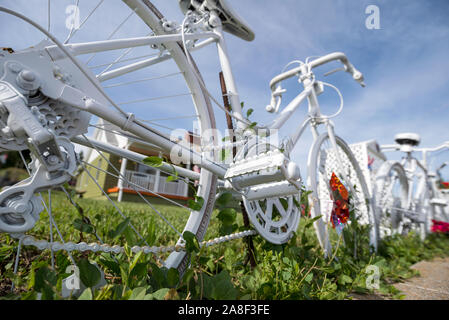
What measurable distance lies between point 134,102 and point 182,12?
3.23ft

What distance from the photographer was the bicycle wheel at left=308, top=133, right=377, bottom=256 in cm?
190

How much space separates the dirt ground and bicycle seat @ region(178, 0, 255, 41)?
1906mm

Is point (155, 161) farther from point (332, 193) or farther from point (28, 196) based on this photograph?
point (332, 193)

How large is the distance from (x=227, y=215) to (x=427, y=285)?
5.66 feet

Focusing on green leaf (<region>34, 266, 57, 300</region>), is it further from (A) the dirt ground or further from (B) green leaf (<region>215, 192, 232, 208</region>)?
(A) the dirt ground

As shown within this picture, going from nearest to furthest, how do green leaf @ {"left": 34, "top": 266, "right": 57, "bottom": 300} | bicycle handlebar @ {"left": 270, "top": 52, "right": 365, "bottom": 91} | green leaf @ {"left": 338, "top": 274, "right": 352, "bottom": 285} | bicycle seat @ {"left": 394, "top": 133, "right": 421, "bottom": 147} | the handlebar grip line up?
green leaf @ {"left": 34, "top": 266, "right": 57, "bottom": 300} < green leaf @ {"left": 338, "top": 274, "right": 352, "bottom": 285} < bicycle handlebar @ {"left": 270, "top": 52, "right": 365, "bottom": 91} < the handlebar grip < bicycle seat @ {"left": 394, "top": 133, "right": 421, "bottom": 147}

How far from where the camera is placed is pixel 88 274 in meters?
0.75

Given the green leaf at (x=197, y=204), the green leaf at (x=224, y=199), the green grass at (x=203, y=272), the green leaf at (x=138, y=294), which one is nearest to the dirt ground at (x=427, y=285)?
the green grass at (x=203, y=272)

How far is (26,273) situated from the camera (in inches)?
46.9

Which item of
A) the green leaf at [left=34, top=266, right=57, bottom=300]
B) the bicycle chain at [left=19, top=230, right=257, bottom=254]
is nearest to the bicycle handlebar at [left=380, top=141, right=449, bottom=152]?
the bicycle chain at [left=19, top=230, right=257, bottom=254]

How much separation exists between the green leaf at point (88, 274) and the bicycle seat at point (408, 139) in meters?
4.62

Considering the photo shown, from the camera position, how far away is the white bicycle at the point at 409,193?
3373 mm

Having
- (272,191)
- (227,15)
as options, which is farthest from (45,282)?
(227,15)
